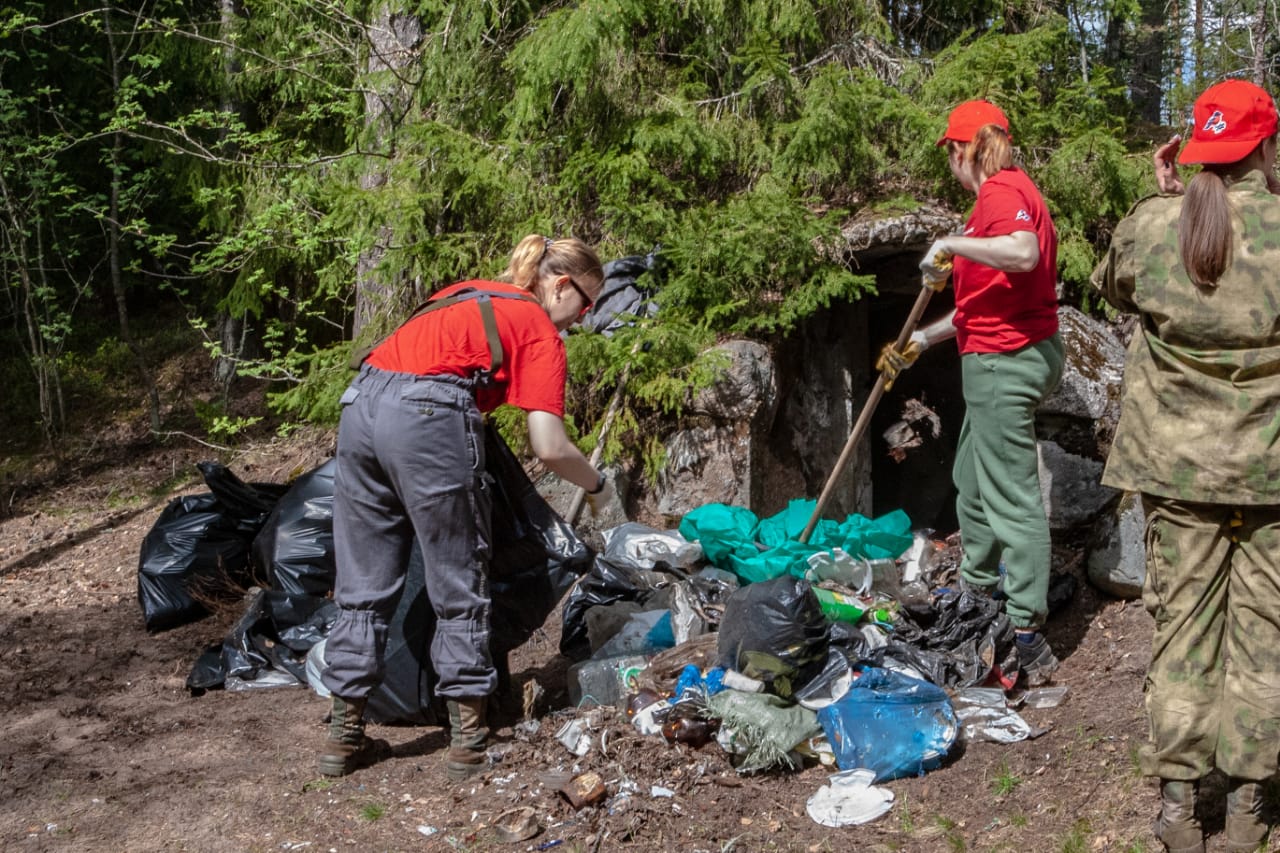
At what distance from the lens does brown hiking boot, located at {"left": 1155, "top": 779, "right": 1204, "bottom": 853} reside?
2975 millimetres

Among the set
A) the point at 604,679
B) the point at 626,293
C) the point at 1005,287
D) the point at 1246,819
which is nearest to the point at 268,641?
the point at 604,679

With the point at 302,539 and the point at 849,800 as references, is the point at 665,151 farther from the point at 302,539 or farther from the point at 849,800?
the point at 849,800

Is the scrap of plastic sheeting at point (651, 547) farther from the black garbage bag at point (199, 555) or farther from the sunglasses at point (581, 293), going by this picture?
the black garbage bag at point (199, 555)

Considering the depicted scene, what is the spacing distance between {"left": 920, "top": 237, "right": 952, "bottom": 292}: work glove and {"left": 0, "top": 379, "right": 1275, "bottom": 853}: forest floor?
1630mm

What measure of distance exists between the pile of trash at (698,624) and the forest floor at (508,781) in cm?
10

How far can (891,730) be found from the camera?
12.3 feet

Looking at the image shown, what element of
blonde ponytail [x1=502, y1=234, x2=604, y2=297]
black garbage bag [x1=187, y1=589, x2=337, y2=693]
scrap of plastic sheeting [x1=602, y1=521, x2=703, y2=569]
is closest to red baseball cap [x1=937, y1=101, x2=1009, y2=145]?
blonde ponytail [x1=502, y1=234, x2=604, y2=297]

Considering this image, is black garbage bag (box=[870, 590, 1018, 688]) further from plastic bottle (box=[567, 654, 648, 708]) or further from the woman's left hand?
the woman's left hand

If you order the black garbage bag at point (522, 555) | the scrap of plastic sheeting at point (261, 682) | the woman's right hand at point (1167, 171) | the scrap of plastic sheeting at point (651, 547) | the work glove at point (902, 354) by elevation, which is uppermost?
the woman's right hand at point (1167, 171)

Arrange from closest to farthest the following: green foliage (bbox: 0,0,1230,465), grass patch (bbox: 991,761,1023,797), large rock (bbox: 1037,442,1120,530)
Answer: grass patch (bbox: 991,761,1023,797)
large rock (bbox: 1037,442,1120,530)
green foliage (bbox: 0,0,1230,465)

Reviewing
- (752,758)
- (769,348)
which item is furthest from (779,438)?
(752,758)

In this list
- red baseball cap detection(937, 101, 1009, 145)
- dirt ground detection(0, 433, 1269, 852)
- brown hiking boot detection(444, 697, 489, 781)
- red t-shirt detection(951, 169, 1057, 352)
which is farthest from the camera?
red baseball cap detection(937, 101, 1009, 145)

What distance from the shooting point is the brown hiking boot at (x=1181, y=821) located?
2975mm

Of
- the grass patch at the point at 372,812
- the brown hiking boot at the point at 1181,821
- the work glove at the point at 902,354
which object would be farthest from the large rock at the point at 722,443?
the brown hiking boot at the point at 1181,821
